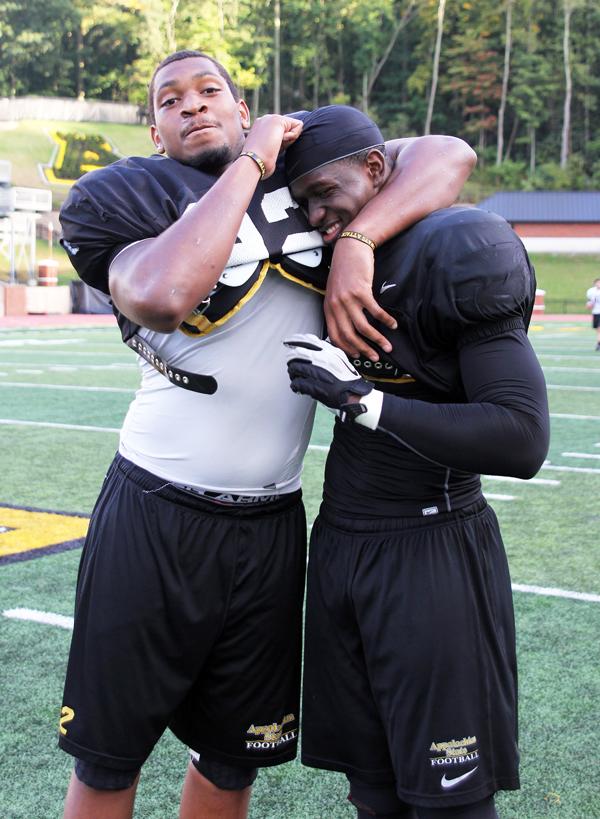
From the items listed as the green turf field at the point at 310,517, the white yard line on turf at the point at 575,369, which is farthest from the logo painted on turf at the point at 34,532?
the white yard line on turf at the point at 575,369

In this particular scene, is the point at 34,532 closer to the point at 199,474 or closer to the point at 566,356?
the point at 199,474

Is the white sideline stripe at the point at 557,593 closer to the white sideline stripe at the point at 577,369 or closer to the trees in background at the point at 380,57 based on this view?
the white sideline stripe at the point at 577,369

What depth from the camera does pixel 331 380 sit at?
1.81 m

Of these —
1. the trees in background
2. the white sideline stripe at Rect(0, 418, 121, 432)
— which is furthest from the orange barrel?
the trees in background

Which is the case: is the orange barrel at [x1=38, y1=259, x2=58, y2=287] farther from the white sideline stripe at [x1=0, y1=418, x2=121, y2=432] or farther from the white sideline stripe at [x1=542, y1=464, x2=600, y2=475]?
the white sideline stripe at [x1=542, y1=464, x2=600, y2=475]

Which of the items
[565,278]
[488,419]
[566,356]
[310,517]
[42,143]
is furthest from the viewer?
[42,143]

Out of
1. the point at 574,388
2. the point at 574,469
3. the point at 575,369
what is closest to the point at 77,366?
→ the point at 574,388

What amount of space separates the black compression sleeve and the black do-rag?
50 cm

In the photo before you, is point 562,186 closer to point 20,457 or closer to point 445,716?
point 20,457

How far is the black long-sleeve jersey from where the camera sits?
1797 millimetres

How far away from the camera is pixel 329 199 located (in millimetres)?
2086

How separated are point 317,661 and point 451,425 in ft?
2.06

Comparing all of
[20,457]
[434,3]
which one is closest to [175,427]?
[20,457]

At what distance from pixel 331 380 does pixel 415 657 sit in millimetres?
569
